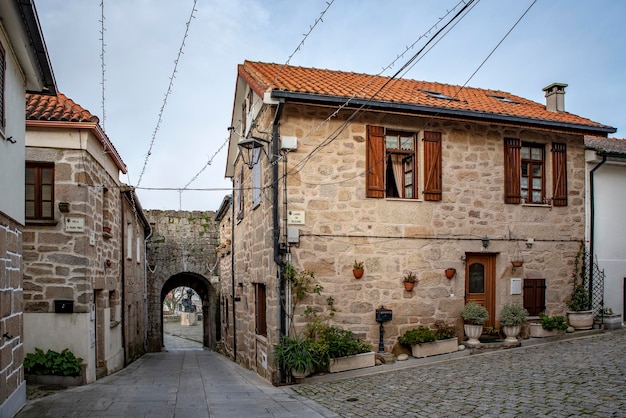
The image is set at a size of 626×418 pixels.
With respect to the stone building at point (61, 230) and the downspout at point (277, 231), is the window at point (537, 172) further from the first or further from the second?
the stone building at point (61, 230)

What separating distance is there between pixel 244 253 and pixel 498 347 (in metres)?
6.13

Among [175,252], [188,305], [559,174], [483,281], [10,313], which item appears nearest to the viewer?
[10,313]

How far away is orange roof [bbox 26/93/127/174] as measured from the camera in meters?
8.96

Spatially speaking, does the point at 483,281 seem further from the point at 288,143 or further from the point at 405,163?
the point at 288,143

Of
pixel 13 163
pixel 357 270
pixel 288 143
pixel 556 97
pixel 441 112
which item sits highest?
pixel 556 97

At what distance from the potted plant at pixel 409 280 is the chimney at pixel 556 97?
234 inches

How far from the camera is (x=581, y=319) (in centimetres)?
1074

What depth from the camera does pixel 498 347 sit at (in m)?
9.93

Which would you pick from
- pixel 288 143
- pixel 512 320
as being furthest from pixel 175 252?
pixel 512 320

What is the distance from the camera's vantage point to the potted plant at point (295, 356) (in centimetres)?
853

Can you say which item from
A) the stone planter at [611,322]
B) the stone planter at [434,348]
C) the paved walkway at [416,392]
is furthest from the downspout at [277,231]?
the stone planter at [611,322]

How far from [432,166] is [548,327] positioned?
3.95 metres

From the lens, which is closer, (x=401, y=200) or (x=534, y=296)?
(x=401, y=200)

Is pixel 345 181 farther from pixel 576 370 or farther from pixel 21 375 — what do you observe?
pixel 21 375
